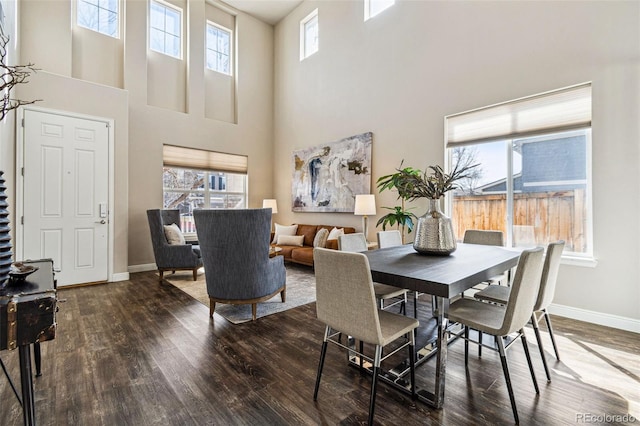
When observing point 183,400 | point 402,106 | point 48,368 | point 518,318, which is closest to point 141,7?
point 402,106

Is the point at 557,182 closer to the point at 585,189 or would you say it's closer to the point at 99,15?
the point at 585,189

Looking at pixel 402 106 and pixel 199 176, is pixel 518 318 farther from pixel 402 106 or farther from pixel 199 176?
pixel 199 176

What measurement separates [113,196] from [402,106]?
4.58 metres

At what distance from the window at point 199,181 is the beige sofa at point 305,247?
6.00 ft

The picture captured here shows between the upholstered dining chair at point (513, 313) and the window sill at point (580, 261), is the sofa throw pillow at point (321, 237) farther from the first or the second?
the upholstered dining chair at point (513, 313)

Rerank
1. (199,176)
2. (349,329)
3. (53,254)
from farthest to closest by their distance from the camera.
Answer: (199,176), (53,254), (349,329)

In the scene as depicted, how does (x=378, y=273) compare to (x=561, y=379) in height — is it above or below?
above

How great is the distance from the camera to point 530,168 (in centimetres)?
336

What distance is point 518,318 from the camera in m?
1.62

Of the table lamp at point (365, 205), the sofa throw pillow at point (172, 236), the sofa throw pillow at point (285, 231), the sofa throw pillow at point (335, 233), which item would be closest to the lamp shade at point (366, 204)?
the table lamp at point (365, 205)

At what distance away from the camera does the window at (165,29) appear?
547 cm

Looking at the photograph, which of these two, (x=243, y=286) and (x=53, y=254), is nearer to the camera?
(x=243, y=286)

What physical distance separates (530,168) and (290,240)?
393 centimetres

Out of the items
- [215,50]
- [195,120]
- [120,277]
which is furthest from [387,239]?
[215,50]
